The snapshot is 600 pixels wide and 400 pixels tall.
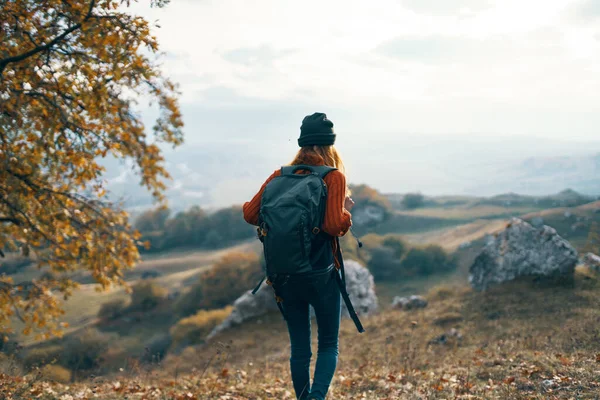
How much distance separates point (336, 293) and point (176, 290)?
62.6 m

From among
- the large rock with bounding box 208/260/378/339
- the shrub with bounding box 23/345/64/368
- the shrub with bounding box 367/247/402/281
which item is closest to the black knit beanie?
the shrub with bounding box 23/345/64/368

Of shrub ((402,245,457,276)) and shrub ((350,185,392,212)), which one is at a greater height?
shrub ((350,185,392,212))

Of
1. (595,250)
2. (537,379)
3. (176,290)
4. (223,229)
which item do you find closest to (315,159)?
(537,379)

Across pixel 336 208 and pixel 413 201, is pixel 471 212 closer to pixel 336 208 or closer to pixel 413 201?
pixel 413 201

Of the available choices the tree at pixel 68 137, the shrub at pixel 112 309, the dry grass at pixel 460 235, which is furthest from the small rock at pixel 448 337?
the dry grass at pixel 460 235

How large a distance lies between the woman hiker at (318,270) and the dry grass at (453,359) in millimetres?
2134

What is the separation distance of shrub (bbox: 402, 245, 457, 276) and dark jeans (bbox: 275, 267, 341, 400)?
53.9 m

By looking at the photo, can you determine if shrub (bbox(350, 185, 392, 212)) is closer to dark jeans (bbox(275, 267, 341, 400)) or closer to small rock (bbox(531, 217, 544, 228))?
small rock (bbox(531, 217, 544, 228))

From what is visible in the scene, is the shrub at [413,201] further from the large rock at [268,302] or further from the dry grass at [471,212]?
the large rock at [268,302]

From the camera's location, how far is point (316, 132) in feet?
16.2

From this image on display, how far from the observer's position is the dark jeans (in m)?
4.55

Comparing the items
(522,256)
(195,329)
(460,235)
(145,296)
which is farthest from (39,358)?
(460,235)

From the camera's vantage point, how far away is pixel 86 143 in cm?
892

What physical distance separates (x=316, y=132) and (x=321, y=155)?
0.25 m
